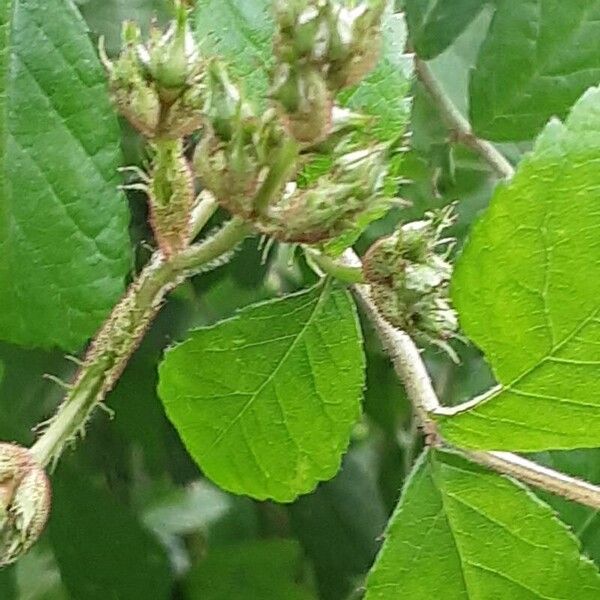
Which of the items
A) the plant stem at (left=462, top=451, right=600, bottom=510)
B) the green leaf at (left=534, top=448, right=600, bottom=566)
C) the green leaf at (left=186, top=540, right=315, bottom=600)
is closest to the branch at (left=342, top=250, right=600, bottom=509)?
the plant stem at (left=462, top=451, right=600, bottom=510)

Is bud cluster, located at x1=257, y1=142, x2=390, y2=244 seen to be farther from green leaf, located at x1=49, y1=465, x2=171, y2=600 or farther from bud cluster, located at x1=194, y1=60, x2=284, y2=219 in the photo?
green leaf, located at x1=49, y1=465, x2=171, y2=600

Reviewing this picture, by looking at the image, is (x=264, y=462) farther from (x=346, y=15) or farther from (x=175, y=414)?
(x=346, y=15)

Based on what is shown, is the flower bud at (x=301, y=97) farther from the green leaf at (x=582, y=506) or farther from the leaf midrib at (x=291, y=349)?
the green leaf at (x=582, y=506)

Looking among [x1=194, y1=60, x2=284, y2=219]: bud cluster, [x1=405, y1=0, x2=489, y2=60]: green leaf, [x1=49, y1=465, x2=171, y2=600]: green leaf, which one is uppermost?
[x1=194, y1=60, x2=284, y2=219]: bud cluster

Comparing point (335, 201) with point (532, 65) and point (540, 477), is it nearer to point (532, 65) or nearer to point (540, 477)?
point (540, 477)

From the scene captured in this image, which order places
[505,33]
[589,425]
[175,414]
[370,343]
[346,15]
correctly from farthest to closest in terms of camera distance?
1. [370,343]
2. [505,33]
3. [175,414]
4. [589,425]
5. [346,15]

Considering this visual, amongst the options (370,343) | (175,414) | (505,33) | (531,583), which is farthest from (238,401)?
(370,343)

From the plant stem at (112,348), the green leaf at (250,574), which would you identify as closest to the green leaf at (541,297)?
the plant stem at (112,348)
